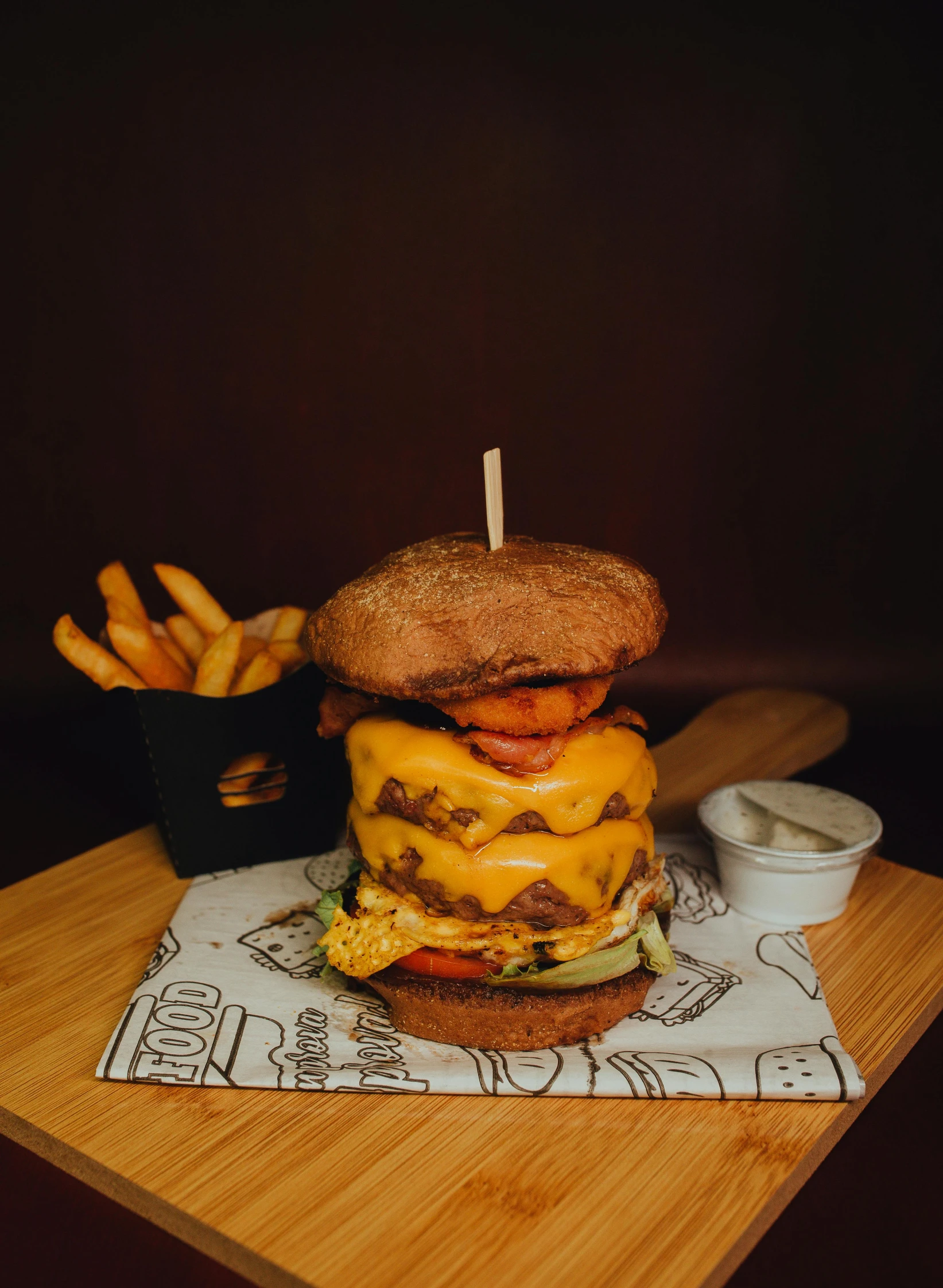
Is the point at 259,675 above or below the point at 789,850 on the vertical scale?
above

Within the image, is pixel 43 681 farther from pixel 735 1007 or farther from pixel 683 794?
pixel 735 1007

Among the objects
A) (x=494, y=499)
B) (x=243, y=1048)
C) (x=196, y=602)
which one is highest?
(x=494, y=499)

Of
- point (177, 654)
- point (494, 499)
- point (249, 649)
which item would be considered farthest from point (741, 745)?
point (177, 654)

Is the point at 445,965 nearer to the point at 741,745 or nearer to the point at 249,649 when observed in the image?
the point at 249,649

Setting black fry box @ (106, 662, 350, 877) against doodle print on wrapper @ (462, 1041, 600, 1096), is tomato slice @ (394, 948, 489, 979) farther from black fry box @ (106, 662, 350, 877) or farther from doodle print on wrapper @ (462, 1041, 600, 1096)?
black fry box @ (106, 662, 350, 877)

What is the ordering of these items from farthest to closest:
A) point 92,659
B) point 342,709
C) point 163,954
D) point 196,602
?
point 196,602 < point 92,659 < point 163,954 < point 342,709

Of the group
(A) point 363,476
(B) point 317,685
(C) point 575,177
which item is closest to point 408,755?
(B) point 317,685

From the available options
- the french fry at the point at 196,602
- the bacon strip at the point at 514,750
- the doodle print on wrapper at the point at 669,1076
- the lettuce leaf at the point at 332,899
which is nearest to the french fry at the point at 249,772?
the french fry at the point at 196,602
